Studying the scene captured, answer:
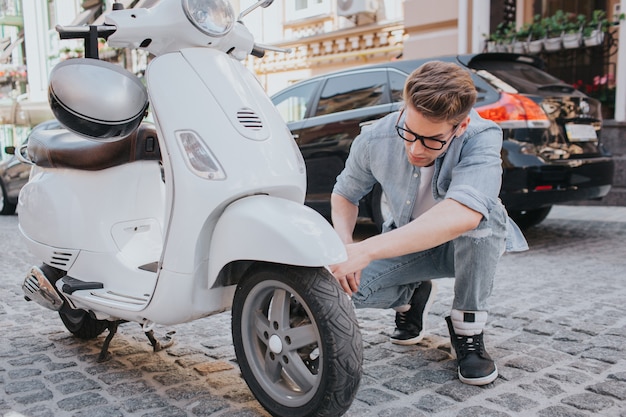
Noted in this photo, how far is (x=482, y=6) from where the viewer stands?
8.78 metres

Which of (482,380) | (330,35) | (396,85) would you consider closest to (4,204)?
(396,85)

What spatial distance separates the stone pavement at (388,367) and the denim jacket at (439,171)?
1.69 ft

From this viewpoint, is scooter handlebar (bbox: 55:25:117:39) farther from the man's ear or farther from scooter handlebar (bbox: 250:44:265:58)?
the man's ear

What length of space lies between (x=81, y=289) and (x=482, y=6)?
25.7 feet

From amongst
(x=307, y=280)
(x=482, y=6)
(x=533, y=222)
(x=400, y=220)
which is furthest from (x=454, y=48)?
Answer: (x=307, y=280)

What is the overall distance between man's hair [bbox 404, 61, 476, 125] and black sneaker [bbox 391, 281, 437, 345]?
91 cm

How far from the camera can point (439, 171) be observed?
222 cm

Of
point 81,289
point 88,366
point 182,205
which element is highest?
point 182,205

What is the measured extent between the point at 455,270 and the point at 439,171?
14.9 inches

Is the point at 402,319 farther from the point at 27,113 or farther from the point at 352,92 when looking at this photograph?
the point at 27,113

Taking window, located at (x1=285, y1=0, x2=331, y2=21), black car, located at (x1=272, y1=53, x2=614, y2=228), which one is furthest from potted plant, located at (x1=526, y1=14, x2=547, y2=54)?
window, located at (x1=285, y1=0, x2=331, y2=21)

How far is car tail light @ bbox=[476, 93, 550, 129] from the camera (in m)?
4.43

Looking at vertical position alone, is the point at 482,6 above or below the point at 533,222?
above

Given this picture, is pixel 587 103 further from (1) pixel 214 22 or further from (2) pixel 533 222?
(1) pixel 214 22
